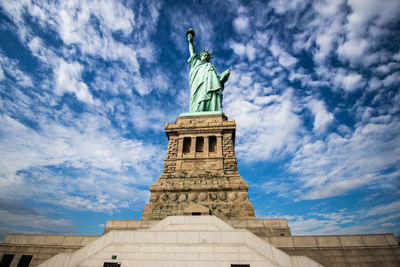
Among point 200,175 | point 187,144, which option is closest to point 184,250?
point 200,175

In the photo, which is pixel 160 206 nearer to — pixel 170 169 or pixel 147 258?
pixel 170 169

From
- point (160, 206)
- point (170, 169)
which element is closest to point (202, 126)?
point (170, 169)

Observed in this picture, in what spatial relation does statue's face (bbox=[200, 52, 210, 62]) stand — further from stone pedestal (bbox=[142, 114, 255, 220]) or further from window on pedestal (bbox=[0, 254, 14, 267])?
window on pedestal (bbox=[0, 254, 14, 267])

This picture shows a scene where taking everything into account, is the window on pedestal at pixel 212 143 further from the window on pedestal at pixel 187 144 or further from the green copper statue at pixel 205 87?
the green copper statue at pixel 205 87

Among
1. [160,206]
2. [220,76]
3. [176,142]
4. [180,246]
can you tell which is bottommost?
[180,246]

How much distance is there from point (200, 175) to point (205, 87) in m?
12.2

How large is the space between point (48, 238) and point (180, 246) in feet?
26.1

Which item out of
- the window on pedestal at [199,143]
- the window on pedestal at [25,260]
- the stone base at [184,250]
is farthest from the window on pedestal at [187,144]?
the window on pedestal at [25,260]

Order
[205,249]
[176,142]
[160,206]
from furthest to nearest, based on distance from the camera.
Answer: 1. [176,142]
2. [160,206]
3. [205,249]

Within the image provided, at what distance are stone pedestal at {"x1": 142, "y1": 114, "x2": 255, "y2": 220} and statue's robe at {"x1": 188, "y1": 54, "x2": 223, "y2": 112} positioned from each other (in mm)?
2739

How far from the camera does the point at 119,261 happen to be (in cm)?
792

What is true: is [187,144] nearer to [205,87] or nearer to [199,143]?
[199,143]

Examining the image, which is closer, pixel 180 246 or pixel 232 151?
pixel 180 246

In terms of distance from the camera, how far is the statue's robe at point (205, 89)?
24375 mm
